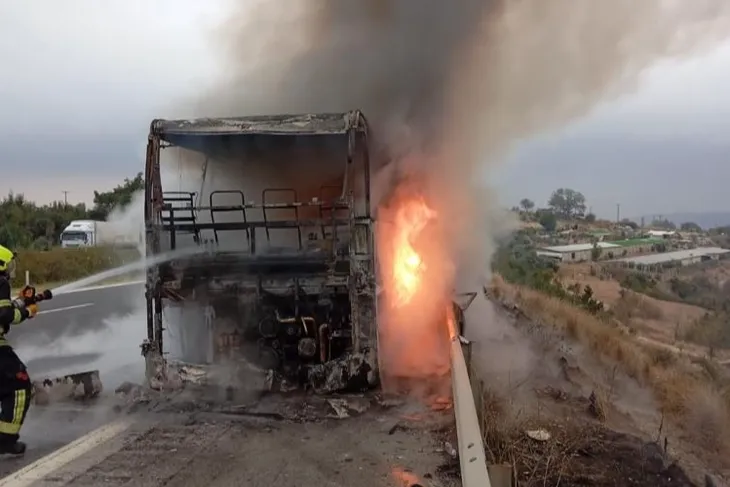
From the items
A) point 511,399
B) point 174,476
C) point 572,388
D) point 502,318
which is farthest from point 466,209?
point 174,476

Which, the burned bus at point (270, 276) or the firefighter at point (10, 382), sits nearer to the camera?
the firefighter at point (10, 382)

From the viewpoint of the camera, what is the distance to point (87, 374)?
7.20 meters

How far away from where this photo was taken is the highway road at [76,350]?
6082 millimetres

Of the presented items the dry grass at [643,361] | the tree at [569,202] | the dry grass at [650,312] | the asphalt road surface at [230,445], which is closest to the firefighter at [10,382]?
the asphalt road surface at [230,445]

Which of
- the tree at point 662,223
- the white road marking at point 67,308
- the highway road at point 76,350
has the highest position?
the tree at point 662,223

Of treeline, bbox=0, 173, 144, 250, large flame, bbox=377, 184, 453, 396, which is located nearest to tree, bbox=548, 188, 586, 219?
treeline, bbox=0, 173, 144, 250

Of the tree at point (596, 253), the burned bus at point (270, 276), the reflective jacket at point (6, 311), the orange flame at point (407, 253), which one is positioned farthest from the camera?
the tree at point (596, 253)

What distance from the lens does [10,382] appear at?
5.77m

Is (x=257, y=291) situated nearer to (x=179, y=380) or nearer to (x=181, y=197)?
(x=179, y=380)

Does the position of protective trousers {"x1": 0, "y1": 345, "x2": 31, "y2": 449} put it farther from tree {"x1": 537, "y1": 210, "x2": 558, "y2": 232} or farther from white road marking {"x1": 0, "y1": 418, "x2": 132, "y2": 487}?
tree {"x1": 537, "y1": 210, "x2": 558, "y2": 232}

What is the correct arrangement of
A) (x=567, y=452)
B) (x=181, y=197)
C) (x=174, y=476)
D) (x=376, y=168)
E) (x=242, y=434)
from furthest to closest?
(x=376, y=168) < (x=181, y=197) < (x=242, y=434) < (x=567, y=452) < (x=174, y=476)

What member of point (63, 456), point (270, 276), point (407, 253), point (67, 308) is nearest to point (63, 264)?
point (67, 308)

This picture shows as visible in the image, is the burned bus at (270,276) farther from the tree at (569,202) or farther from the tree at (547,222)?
the tree at (569,202)

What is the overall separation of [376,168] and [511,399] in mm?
3154
